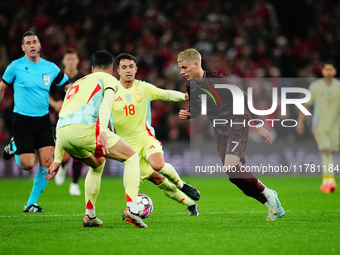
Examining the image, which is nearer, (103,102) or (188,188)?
(103,102)

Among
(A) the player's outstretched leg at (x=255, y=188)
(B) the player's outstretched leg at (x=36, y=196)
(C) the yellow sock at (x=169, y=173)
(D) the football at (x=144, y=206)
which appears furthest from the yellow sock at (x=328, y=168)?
(B) the player's outstretched leg at (x=36, y=196)

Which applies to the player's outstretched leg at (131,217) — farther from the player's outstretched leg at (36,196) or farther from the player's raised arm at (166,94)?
the player's outstretched leg at (36,196)

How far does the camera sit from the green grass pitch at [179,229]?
5.95m

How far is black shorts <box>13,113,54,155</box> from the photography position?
385 inches

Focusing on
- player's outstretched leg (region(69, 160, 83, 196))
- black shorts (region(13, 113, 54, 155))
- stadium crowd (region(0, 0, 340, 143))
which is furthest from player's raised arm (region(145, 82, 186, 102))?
stadium crowd (region(0, 0, 340, 143))

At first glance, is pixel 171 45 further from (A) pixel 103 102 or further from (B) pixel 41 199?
(A) pixel 103 102

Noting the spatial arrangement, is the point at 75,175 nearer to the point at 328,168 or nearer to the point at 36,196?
the point at 36,196

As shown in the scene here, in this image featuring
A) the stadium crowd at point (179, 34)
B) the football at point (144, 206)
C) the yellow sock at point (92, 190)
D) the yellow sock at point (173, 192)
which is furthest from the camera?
the stadium crowd at point (179, 34)

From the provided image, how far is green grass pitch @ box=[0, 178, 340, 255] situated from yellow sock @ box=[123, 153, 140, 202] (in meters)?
0.40

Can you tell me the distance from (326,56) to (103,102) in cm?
1438

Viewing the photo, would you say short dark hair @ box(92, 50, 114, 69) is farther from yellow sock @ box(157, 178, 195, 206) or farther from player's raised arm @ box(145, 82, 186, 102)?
yellow sock @ box(157, 178, 195, 206)

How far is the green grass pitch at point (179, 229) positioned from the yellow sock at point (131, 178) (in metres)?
0.40

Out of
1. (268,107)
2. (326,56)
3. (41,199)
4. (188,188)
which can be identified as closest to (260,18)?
(326,56)

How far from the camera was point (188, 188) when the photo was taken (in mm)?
9086
